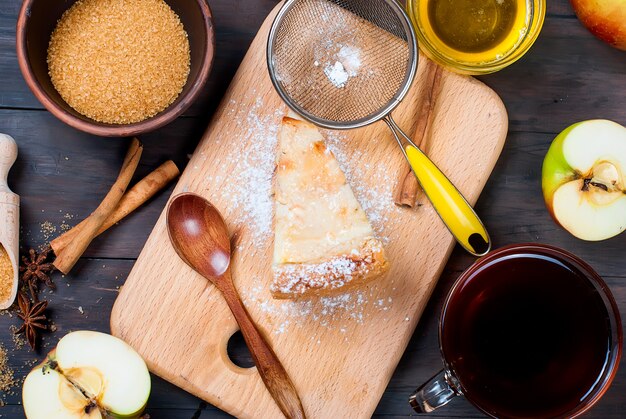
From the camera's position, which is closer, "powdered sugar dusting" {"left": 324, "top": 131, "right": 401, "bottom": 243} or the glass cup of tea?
the glass cup of tea

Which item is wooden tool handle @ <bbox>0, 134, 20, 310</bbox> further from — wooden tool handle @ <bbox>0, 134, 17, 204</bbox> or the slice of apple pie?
the slice of apple pie

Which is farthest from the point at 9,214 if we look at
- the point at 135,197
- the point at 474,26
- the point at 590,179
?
the point at 590,179

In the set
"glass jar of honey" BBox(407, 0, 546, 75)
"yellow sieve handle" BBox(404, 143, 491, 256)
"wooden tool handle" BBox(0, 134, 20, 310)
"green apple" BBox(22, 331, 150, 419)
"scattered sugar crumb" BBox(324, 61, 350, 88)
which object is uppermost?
"glass jar of honey" BBox(407, 0, 546, 75)

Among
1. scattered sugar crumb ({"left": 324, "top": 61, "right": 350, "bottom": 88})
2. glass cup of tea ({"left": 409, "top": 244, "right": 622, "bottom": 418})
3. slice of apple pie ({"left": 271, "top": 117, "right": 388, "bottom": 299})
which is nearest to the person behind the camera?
glass cup of tea ({"left": 409, "top": 244, "right": 622, "bottom": 418})

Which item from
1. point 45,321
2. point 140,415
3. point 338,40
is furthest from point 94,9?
point 140,415

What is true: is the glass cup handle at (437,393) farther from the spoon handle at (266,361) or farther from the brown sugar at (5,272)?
the brown sugar at (5,272)

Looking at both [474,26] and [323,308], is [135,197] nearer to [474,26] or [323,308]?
[323,308]

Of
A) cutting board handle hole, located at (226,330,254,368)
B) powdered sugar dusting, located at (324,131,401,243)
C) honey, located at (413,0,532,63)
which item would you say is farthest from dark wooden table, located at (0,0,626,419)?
powdered sugar dusting, located at (324,131,401,243)

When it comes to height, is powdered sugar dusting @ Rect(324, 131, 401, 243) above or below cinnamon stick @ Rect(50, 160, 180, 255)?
above

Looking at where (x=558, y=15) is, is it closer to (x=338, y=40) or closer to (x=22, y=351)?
(x=338, y=40)
